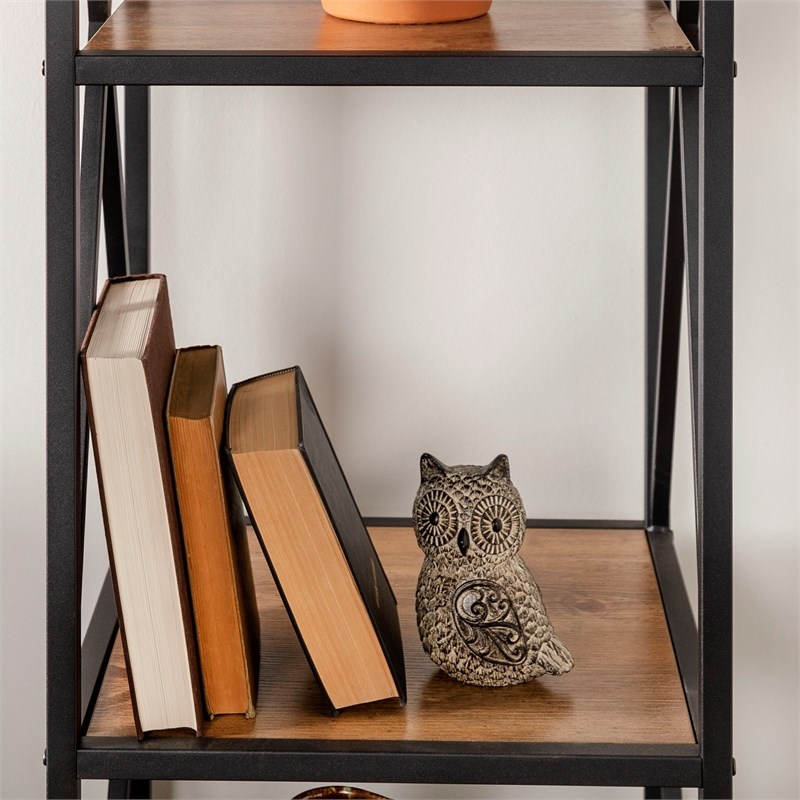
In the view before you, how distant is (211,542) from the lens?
639mm

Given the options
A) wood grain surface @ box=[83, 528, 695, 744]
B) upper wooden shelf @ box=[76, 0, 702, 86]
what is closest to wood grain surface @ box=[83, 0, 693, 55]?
upper wooden shelf @ box=[76, 0, 702, 86]

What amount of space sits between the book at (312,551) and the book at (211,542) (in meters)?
0.02

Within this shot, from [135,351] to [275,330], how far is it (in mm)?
383

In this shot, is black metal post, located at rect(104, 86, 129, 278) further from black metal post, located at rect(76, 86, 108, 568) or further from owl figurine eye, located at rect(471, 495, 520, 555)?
owl figurine eye, located at rect(471, 495, 520, 555)

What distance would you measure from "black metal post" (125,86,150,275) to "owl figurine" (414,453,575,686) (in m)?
0.39

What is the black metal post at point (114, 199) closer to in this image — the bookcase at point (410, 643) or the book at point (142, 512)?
the bookcase at point (410, 643)

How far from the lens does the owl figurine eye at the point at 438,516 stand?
2.23 feet

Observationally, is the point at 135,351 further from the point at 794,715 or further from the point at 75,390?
the point at 794,715

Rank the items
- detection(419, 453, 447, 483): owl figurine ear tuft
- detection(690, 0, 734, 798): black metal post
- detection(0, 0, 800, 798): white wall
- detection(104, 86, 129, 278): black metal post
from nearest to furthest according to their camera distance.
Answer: detection(690, 0, 734, 798): black metal post
detection(419, 453, 447, 483): owl figurine ear tuft
detection(104, 86, 129, 278): black metal post
detection(0, 0, 800, 798): white wall

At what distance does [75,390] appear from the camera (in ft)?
1.99

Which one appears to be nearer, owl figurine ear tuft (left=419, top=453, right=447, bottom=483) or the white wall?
owl figurine ear tuft (left=419, top=453, right=447, bottom=483)

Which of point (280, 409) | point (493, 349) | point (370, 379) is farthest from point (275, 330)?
point (280, 409)

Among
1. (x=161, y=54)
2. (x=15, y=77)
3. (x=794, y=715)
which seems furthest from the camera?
(x=794, y=715)

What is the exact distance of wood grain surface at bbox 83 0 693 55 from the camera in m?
0.61
